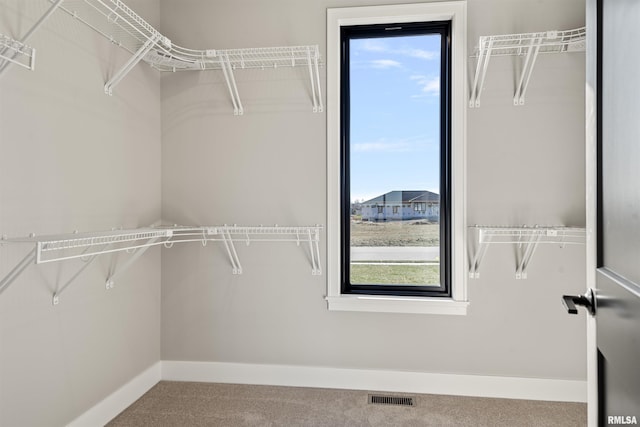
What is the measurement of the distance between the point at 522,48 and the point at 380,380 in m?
2.00

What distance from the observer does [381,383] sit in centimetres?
225

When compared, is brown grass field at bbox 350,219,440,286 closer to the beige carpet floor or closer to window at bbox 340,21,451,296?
window at bbox 340,21,451,296

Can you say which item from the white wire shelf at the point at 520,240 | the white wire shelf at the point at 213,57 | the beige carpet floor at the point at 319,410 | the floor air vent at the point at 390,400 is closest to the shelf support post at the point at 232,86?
the white wire shelf at the point at 213,57

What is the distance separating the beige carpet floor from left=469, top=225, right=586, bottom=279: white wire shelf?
2.28 feet

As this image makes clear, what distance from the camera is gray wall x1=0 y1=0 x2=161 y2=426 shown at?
4.61 feet

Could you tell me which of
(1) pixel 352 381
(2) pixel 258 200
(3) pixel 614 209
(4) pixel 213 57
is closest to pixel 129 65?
(4) pixel 213 57

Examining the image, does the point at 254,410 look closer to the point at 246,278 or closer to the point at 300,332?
the point at 300,332

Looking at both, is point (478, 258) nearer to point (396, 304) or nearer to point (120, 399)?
point (396, 304)

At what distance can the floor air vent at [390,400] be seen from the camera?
Result: 6.90 feet

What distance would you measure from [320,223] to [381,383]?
38.8 inches

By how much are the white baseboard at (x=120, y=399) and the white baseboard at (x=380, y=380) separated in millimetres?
106

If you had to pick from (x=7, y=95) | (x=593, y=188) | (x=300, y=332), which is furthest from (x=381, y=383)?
(x=7, y=95)

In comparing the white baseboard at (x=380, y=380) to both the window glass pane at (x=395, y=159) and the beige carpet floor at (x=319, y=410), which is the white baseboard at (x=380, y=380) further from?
the window glass pane at (x=395, y=159)

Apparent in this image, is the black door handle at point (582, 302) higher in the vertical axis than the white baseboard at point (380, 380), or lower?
higher
